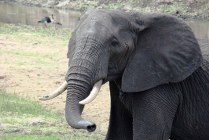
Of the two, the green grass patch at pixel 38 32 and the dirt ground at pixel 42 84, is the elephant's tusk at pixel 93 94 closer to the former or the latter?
the dirt ground at pixel 42 84

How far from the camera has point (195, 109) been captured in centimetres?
654

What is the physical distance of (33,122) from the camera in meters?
9.64

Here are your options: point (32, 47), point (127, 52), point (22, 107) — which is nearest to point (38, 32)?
point (32, 47)

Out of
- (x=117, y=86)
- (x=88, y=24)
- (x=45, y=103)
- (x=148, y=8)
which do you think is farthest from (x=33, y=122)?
(x=148, y=8)

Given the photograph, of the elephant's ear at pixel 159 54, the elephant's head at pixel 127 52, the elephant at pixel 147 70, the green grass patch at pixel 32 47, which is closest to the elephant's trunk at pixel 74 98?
the elephant's head at pixel 127 52

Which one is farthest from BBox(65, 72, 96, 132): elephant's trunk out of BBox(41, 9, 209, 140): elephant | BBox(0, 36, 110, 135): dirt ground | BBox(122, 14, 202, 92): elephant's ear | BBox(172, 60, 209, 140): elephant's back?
BBox(0, 36, 110, 135): dirt ground

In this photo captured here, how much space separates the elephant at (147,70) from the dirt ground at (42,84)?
126 inches

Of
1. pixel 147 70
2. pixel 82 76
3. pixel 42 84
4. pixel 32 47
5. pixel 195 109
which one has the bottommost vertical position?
pixel 32 47

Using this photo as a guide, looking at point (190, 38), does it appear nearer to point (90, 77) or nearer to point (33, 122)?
point (90, 77)

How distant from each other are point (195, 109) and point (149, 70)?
763mm

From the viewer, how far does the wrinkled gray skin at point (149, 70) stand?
570 centimetres

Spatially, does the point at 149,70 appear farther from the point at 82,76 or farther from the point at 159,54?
the point at 82,76

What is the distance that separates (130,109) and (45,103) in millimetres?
5914

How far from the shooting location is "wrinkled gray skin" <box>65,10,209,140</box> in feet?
18.7
